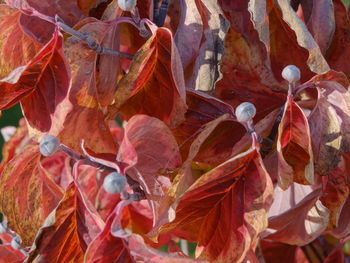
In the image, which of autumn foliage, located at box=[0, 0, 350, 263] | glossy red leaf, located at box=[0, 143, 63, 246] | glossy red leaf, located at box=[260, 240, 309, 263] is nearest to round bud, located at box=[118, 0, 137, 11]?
autumn foliage, located at box=[0, 0, 350, 263]

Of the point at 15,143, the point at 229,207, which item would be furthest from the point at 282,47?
the point at 15,143

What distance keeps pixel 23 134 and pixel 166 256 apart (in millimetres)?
255

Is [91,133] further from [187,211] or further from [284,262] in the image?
[284,262]

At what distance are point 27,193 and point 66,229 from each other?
7 centimetres

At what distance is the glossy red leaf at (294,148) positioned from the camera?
1.19ft

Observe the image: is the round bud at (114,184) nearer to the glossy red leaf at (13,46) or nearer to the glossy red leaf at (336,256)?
the glossy red leaf at (13,46)

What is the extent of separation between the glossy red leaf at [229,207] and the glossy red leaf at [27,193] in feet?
0.32

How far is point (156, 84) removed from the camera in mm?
387

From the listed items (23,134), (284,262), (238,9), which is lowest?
(284,262)

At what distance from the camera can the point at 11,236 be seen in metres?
0.50

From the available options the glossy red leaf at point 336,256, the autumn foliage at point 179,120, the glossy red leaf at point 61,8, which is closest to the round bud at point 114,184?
the autumn foliage at point 179,120

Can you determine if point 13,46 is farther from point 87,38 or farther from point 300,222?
point 300,222

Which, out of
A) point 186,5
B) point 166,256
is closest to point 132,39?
point 186,5

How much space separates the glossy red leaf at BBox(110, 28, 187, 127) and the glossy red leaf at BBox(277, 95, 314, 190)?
0.06 m
